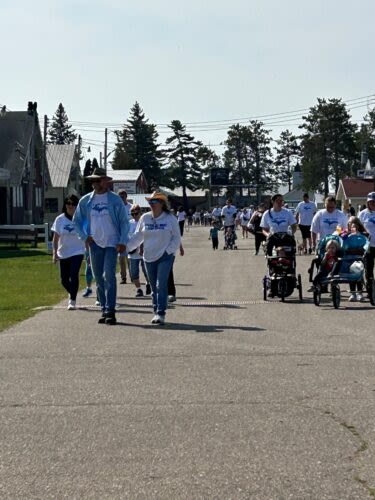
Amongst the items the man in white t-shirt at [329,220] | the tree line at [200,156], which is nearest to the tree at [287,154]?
the tree line at [200,156]

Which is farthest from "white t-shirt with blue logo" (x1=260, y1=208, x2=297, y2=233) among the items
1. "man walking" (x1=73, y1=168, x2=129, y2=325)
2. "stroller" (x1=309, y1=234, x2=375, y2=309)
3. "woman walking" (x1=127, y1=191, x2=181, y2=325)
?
"man walking" (x1=73, y1=168, x2=129, y2=325)

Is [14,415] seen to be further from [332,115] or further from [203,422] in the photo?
[332,115]

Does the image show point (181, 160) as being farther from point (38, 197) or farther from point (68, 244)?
point (68, 244)

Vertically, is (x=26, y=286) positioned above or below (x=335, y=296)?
below

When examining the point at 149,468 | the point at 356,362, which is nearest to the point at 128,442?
the point at 149,468

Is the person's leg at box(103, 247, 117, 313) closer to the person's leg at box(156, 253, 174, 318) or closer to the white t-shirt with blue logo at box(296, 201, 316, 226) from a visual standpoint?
the person's leg at box(156, 253, 174, 318)

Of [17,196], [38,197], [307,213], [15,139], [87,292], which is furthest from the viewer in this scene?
[38,197]

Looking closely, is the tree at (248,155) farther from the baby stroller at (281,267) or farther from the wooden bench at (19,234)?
the baby stroller at (281,267)

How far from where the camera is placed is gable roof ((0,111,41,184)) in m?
66.4

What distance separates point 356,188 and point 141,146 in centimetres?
6907

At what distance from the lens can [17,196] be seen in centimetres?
6856

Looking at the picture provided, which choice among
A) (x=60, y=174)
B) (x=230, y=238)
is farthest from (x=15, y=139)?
(x=230, y=238)

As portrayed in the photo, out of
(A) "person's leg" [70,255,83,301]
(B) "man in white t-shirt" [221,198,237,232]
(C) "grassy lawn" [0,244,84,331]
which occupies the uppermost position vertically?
(B) "man in white t-shirt" [221,198,237,232]

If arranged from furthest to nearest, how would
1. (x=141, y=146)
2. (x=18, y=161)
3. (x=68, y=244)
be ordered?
(x=141, y=146)
(x=18, y=161)
(x=68, y=244)
